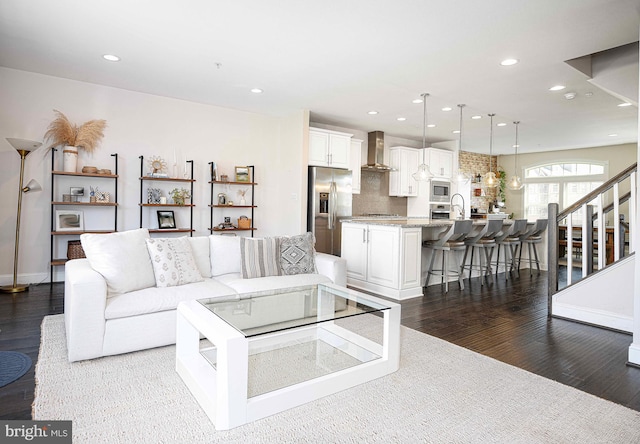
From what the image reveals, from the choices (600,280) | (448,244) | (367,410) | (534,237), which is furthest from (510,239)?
(367,410)

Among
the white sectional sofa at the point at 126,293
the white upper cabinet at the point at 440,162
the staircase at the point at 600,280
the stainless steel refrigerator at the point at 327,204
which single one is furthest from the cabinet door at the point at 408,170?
the white sectional sofa at the point at 126,293

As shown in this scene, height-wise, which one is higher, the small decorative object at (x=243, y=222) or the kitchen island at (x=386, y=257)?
the small decorative object at (x=243, y=222)

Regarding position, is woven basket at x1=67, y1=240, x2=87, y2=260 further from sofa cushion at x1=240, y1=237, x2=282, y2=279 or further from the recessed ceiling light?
the recessed ceiling light

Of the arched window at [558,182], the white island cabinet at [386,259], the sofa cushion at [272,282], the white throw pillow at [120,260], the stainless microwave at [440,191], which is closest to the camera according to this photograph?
the white throw pillow at [120,260]

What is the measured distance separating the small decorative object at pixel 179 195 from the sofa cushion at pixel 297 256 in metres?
2.65

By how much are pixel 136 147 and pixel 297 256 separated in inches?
131

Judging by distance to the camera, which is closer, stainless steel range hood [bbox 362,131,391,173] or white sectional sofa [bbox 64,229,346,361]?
white sectional sofa [bbox 64,229,346,361]

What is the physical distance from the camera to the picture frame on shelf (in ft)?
16.1

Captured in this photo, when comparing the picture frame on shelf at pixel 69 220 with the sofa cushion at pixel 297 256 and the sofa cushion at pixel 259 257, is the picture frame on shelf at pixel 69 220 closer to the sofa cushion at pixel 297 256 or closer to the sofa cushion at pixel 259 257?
the sofa cushion at pixel 259 257

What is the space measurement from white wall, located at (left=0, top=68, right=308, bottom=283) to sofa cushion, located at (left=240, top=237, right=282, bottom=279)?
251 centimetres

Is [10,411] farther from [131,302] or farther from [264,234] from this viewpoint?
[264,234]

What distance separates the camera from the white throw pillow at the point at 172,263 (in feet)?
10.1

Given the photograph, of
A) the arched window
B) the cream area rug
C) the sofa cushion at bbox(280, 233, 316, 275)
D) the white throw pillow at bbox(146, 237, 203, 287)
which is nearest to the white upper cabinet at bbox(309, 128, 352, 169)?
the sofa cushion at bbox(280, 233, 316, 275)

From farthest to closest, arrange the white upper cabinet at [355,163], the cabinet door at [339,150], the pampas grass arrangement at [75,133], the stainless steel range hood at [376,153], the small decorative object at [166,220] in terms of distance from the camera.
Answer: the stainless steel range hood at [376,153] < the white upper cabinet at [355,163] < the cabinet door at [339,150] < the small decorative object at [166,220] < the pampas grass arrangement at [75,133]
